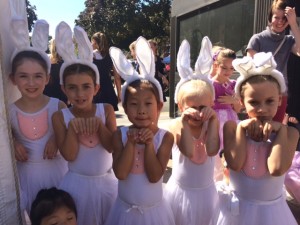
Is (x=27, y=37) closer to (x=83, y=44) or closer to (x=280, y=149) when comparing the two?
(x=83, y=44)

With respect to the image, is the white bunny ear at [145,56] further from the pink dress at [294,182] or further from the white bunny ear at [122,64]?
the pink dress at [294,182]

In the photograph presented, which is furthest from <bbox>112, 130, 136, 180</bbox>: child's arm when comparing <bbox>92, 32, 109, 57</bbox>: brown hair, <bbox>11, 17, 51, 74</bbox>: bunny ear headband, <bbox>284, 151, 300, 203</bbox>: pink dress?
<bbox>92, 32, 109, 57</bbox>: brown hair

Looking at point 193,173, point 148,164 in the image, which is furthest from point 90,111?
point 193,173

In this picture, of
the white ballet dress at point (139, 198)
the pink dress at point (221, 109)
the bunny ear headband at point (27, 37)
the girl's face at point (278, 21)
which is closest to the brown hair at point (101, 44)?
the pink dress at point (221, 109)

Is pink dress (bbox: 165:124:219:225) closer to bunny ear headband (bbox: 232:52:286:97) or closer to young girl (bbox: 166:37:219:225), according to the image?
young girl (bbox: 166:37:219:225)

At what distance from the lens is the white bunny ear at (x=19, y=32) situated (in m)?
2.53

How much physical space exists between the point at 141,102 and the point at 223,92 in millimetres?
1504

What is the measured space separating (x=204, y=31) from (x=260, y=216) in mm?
5778

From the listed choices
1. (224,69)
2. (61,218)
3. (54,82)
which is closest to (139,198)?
(61,218)

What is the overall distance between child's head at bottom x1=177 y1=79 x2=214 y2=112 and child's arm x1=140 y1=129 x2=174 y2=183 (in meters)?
0.31

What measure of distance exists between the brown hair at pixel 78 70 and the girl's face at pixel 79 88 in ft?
0.09

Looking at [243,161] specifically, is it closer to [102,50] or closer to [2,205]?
[2,205]

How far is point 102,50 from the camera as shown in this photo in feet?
17.6

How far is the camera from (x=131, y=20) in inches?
1340
